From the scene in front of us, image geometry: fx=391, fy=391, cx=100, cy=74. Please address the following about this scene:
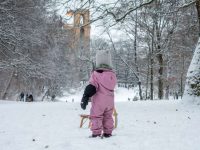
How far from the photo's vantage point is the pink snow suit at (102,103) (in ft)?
25.4

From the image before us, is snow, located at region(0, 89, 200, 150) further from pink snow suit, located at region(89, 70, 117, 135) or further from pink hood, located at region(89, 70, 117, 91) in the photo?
pink hood, located at region(89, 70, 117, 91)

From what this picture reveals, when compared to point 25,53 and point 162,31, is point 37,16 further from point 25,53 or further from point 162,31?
point 162,31

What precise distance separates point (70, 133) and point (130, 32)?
93.7ft

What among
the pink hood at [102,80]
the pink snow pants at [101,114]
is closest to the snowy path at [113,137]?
the pink snow pants at [101,114]

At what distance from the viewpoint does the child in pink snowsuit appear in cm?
773

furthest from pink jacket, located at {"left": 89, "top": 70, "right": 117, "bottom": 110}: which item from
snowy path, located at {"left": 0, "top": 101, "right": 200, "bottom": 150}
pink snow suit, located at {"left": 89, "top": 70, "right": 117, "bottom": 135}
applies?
snowy path, located at {"left": 0, "top": 101, "right": 200, "bottom": 150}

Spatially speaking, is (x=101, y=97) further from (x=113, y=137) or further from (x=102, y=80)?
(x=113, y=137)

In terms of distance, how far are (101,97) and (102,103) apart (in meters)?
0.12

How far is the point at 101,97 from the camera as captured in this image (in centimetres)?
783

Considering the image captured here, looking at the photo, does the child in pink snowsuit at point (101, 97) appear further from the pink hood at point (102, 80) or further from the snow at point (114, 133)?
the snow at point (114, 133)

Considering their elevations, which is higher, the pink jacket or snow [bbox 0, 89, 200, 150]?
the pink jacket

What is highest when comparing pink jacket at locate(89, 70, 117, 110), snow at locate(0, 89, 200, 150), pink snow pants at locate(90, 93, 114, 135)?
pink jacket at locate(89, 70, 117, 110)

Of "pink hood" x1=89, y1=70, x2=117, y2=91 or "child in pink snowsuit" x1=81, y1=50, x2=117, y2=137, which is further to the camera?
"pink hood" x1=89, y1=70, x2=117, y2=91

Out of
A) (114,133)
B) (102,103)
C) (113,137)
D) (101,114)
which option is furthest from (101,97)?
(114,133)
